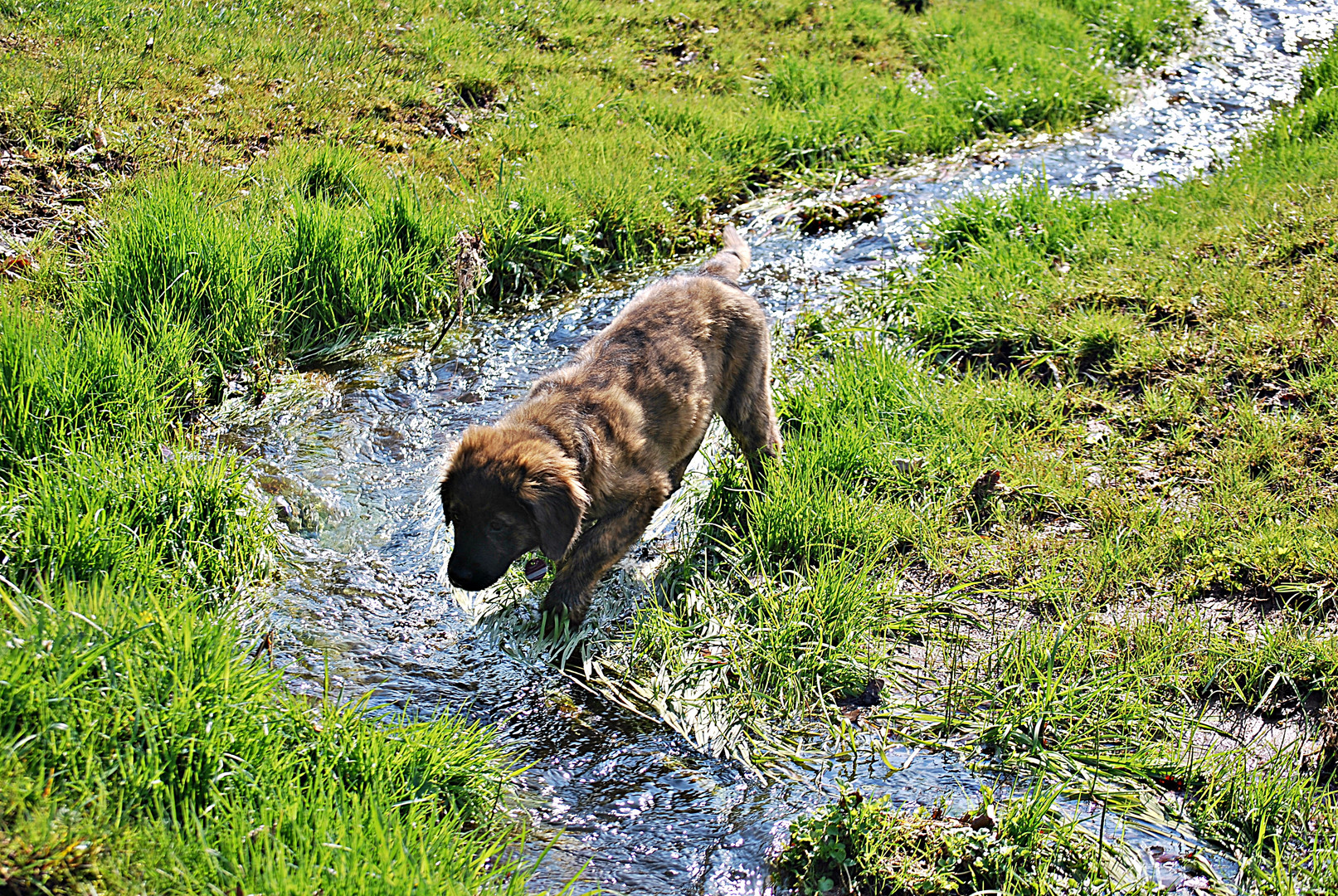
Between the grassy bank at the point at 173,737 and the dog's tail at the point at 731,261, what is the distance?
280 centimetres

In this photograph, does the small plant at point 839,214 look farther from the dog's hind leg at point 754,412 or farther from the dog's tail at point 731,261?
the dog's hind leg at point 754,412

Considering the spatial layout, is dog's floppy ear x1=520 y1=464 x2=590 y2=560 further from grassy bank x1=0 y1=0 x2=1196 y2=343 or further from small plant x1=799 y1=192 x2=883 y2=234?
small plant x1=799 y1=192 x2=883 y2=234

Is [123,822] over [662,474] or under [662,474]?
over

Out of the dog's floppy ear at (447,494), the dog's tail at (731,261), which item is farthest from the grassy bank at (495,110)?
the dog's floppy ear at (447,494)

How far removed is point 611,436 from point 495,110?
5.01 metres

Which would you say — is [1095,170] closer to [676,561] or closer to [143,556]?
[676,561]

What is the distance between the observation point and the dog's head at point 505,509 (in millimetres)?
4203

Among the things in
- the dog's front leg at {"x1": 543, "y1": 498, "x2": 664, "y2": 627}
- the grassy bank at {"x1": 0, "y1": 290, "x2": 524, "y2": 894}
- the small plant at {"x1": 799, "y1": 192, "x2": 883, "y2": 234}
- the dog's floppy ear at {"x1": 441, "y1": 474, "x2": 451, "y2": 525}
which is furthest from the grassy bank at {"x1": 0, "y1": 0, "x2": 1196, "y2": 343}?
the dog's front leg at {"x1": 543, "y1": 498, "x2": 664, "y2": 627}

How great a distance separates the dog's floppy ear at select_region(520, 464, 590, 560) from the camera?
4.20 metres

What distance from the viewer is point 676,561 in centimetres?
499

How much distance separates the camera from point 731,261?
6.02 m

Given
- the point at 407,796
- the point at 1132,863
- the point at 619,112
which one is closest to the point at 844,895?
the point at 1132,863

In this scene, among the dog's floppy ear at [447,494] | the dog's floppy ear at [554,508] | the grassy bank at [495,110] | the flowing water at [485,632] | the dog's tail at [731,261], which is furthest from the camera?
the grassy bank at [495,110]

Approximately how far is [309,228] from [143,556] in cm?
286
